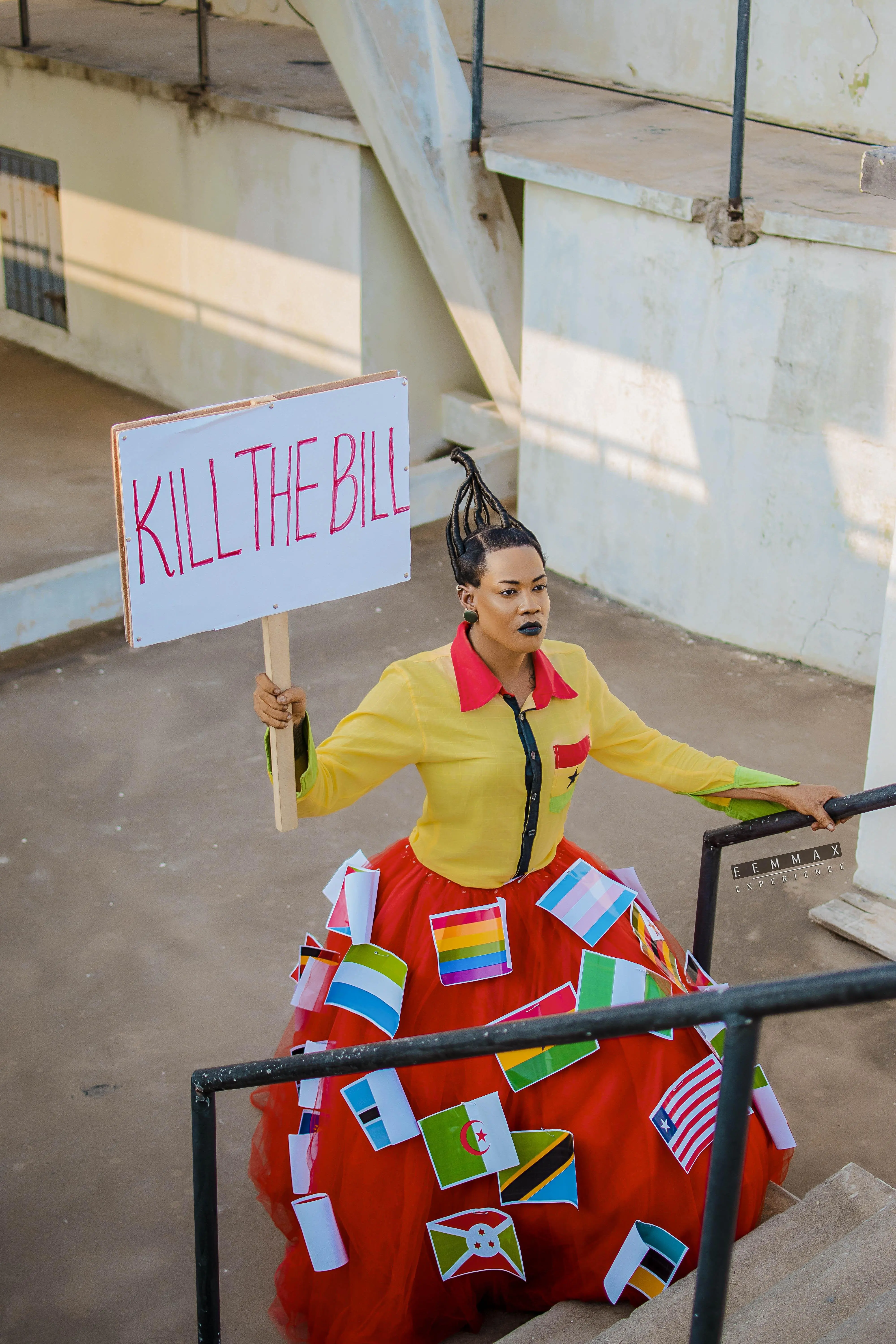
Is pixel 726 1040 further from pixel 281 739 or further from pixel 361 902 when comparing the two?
pixel 361 902

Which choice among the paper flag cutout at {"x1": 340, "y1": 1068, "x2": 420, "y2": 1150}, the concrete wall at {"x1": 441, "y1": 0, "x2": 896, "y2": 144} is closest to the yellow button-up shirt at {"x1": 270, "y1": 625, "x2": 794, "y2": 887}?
the paper flag cutout at {"x1": 340, "y1": 1068, "x2": 420, "y2": 1150}

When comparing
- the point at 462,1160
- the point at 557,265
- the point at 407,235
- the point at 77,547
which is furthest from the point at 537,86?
the point at 462,1160

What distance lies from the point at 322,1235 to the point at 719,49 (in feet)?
21.2

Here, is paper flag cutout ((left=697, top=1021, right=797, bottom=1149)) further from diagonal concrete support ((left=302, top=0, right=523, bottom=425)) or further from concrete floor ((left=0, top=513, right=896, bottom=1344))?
diagonal concrete support ((left=302, top=0, right=523, bottom=425))

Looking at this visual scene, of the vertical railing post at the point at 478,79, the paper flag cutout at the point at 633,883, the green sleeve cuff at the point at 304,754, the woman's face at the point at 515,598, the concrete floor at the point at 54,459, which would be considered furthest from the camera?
the concrete floor at the point at 54,459

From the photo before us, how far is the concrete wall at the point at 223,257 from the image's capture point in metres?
7.70

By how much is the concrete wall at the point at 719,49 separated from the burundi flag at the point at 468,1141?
5592 millimetres

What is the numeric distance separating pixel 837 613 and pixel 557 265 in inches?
79.5

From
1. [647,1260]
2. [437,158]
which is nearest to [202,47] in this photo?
[437,158]

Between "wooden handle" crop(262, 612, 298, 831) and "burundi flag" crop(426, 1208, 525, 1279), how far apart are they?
851 millimetres

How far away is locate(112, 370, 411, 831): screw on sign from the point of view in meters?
2.44

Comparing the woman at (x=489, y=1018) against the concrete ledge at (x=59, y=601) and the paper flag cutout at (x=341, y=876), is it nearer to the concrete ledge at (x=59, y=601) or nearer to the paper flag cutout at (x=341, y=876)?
the paper flag cutout at (x=341, y=876)

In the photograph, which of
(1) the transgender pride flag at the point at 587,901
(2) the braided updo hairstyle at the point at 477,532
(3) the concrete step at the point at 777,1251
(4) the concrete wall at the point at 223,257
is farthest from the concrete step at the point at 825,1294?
(4) the concrete wall at the point at 223,257

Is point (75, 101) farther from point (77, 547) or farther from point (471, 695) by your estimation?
point (471, 695)
